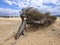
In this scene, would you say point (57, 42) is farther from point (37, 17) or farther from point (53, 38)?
A: point (37, 17)

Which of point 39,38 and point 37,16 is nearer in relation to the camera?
point 39,38

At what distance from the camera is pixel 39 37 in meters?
14.0

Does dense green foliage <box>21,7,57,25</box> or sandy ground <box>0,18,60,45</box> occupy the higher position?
dense green foliage <box>21,7,57,25</box>

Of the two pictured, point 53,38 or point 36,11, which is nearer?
point 53,38

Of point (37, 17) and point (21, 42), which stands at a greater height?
point (37, 17)

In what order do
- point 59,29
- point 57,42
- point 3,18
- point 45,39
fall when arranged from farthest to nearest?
1. point 3,18
2. point 59,29
3. point 45,39
4. point 57,42

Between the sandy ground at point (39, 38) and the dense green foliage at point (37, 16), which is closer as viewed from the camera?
the sandy ground at point (39, 38)

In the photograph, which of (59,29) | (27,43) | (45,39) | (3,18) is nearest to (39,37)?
(45,39)

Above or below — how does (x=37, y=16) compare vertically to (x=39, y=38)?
above

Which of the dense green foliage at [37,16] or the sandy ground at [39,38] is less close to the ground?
the dense green foliage at [37,16]

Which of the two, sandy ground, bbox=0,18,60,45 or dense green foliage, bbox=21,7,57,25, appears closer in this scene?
sandy ground, bbox=0,18,60,45

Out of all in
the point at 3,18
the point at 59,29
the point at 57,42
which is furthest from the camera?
the point at 3,18

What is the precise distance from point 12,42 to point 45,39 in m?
2.51

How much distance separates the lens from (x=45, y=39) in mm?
13516
